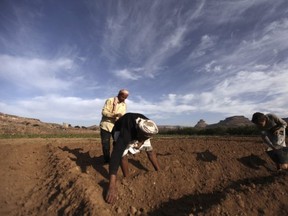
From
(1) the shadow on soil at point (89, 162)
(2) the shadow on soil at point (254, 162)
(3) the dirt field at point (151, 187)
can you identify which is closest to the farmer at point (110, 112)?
(1) the shadow on soil at point (89, 162)

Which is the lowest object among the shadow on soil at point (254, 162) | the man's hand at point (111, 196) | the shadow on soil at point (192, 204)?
the shadow on soil at point (192, 204)

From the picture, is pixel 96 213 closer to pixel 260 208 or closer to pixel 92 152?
pixel 260 208

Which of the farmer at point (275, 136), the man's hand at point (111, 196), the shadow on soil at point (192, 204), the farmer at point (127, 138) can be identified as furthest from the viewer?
the farmer at point (275, 136)

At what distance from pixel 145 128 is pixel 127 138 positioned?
382mm

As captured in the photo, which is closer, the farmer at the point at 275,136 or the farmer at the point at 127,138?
the farmer at the point at 127,138

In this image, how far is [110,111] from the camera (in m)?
5.85

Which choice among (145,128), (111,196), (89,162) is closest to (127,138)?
(145,128)

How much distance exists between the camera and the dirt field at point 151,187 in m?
3.94

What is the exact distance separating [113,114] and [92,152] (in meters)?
2.62

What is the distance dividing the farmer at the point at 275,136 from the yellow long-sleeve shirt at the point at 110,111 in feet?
8.55

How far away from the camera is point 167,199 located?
4.56 metres

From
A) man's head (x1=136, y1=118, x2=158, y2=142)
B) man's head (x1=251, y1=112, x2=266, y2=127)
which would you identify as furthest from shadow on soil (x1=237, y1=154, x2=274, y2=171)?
man's head (x1=136, y1=118, x2=158, y2=142)

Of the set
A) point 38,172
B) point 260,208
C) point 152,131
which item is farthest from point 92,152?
point 260,208

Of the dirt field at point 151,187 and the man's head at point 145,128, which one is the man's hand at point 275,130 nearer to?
the dirt field at point 151,187
